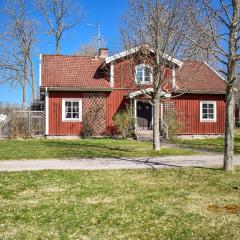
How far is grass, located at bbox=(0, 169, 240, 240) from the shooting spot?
A: 19.6ft

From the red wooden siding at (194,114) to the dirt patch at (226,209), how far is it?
64.9 ft

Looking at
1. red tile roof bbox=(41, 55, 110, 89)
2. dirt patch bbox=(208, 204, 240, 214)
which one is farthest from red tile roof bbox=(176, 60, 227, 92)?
dirt patch bbox=(208, 204, 240, 214)

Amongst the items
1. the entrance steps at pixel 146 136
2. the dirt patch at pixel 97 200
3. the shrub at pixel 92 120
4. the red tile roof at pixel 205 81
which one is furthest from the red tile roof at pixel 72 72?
the dirt patch at pixel 97 200

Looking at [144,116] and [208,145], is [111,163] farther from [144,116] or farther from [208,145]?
[144,116]

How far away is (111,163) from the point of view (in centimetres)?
1332

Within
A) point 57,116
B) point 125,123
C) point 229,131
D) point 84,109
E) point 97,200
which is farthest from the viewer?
point 84,109

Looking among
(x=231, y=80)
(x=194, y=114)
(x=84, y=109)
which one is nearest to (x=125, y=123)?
(x=84, y=109)

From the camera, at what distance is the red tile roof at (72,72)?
2591cm

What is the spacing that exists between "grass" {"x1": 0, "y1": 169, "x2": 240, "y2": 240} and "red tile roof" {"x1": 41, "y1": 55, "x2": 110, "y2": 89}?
15.3 meters

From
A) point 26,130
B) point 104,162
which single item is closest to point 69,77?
point 26,130

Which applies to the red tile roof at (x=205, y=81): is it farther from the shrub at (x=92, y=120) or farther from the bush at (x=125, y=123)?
the shrub at (x=92, y=120)

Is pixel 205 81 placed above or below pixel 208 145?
above

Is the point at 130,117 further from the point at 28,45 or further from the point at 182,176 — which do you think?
the point at 28,45

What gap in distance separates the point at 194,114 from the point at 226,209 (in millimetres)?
20802
